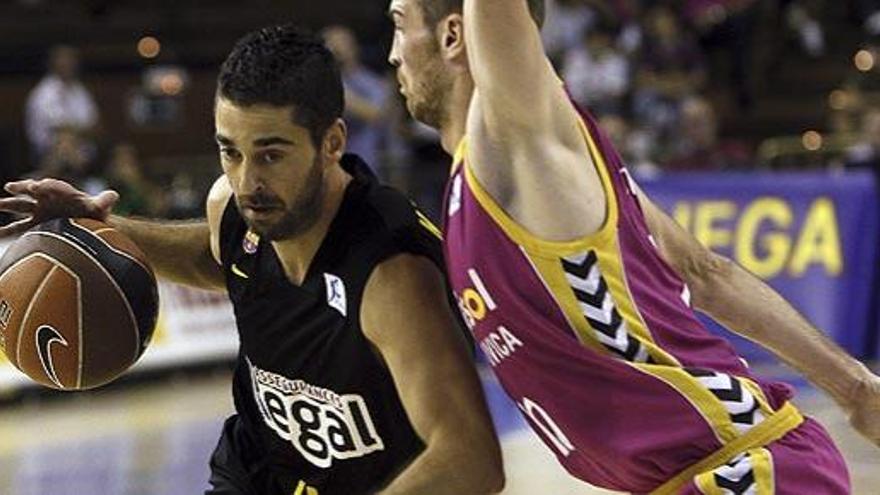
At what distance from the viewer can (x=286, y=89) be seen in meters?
4.00

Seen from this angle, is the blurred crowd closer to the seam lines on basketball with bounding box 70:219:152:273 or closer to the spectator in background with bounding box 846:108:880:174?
the spectator in background with bounding box 846:108:880:174

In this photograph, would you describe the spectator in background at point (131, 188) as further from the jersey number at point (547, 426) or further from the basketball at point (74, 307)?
the jersey number at point (547, 426)

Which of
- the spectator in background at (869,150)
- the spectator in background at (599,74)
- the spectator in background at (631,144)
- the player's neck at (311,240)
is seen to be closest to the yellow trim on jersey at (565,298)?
the player's neck at (311,240)

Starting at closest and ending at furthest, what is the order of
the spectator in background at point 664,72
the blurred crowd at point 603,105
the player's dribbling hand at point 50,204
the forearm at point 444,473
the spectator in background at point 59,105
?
the forearm at point 444,473, the player's dribbling hand at point 50,204, the blurred crowd at point 603,105, the spectator in background at point 59,105, the spectator in background at point 664,72

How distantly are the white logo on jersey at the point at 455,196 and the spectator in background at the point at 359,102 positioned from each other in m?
8.84

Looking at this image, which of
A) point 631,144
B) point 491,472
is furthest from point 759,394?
point 631,144

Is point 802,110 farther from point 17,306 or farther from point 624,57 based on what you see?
point 17,306

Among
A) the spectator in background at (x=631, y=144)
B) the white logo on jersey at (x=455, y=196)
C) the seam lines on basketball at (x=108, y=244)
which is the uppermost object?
the white logo on jersey at (x=455, y=196)

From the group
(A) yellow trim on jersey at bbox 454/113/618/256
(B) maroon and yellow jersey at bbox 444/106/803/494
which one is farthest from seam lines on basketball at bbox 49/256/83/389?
(A) yellow trim on jersey at bbox 454/113/618/256

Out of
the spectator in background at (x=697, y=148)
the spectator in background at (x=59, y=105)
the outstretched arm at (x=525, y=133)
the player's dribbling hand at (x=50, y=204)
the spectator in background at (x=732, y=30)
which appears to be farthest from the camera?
the spectator in background at (x=732, y=30)

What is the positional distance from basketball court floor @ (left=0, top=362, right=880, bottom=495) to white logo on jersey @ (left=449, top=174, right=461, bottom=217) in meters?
4.53

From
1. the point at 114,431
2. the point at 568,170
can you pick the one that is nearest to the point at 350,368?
the point at 568,170

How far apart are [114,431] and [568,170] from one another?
7.53 m

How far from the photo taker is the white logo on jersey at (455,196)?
3477 mm
